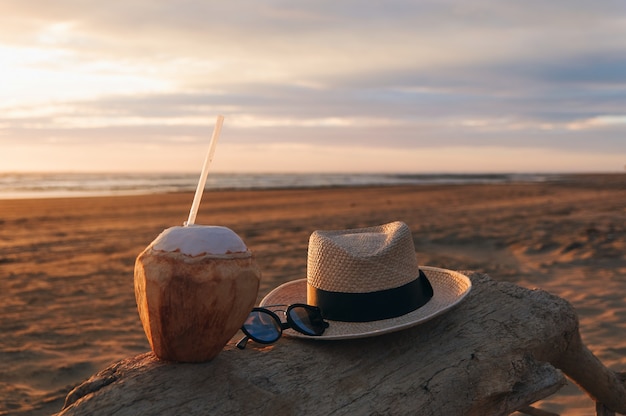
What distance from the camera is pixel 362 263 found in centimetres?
239

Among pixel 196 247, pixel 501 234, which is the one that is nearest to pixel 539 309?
pixel 196 247

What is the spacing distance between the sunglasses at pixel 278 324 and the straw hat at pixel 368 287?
0.05 meters

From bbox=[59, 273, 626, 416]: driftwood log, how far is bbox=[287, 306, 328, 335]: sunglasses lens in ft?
0.22

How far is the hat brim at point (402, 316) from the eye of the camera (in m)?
2.24

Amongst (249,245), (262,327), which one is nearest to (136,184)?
(249,245)

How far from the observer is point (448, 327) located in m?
2.61

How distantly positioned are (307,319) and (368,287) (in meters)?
0.30

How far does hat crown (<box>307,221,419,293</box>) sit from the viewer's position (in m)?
2.39

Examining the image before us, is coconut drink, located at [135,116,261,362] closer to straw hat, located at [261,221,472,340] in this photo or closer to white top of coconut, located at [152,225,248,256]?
white top of coconut, located at [152,225,248,256]

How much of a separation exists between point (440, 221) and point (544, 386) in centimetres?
1151

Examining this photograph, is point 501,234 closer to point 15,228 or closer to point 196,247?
point 196,247

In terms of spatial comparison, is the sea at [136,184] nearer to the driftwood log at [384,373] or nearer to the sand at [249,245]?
the sand at [249,245]

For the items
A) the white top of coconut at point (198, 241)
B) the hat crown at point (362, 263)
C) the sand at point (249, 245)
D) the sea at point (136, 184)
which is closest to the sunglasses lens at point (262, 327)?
the hat crown at point (362, 263)

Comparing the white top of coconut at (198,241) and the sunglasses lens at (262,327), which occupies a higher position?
the white top of coconut at (198,241)
